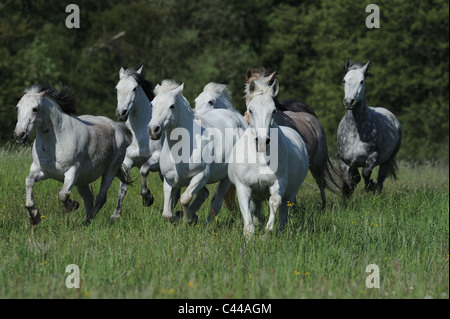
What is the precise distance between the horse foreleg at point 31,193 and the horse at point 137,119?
5.43 ft

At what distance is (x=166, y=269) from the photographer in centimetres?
604

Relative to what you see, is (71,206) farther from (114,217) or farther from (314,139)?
(314,139)

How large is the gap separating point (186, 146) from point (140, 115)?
215 centimetres

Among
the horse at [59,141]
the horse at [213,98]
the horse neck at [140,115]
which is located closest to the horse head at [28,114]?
the horse at [59,141]

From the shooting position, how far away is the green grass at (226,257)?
525 centimetres

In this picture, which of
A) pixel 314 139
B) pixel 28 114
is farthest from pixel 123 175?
pixel 314 139

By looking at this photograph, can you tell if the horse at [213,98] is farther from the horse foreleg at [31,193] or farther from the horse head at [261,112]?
the horse head at [261,112]

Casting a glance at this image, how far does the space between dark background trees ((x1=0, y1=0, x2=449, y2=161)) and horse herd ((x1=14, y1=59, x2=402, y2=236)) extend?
724 inches

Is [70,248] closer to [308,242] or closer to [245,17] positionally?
[308,242]

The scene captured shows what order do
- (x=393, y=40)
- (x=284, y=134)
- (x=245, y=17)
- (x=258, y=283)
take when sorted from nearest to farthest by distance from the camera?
(x=258, y=283) → (x=284, y=134) → (x=393, y=40) → (x=245, y=17)

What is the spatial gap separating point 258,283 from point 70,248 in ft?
7.91

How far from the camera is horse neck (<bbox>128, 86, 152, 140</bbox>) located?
34.0ft

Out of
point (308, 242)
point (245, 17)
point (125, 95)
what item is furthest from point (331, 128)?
point (308, 242)

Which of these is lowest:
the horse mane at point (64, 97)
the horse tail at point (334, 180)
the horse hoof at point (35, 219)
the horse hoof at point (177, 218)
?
the horse hoof at point (35, 219)
